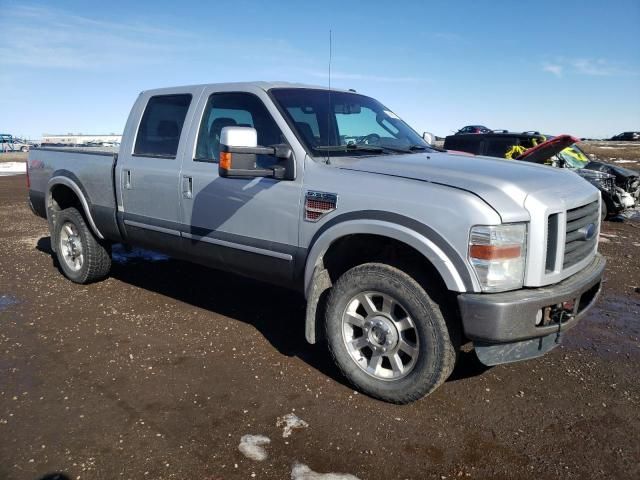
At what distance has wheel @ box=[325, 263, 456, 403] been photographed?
3016mm

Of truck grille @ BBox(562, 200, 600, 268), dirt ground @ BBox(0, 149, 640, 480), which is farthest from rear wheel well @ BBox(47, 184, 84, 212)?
truck grille @ BBox(562, 200, 600, 268)

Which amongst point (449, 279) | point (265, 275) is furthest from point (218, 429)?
point (449, 279)

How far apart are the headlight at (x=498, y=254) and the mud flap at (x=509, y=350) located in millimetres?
357

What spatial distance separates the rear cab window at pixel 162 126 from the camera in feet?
14.6

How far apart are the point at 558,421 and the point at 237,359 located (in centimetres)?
222

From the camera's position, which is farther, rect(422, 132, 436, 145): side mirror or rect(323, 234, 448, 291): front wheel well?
rect(422, 132, 436, 145): side mirror

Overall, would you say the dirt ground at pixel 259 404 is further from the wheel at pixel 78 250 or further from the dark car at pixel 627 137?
the dark car at pixel 627 137

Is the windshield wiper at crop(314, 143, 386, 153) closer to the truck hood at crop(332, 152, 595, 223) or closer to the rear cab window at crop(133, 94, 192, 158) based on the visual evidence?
the truck hood at crop(332, 152, 595, 223)

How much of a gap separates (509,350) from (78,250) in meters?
4.66

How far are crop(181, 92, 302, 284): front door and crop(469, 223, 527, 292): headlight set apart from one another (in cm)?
128

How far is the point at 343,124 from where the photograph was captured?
4.24 metres

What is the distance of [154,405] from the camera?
126 inches

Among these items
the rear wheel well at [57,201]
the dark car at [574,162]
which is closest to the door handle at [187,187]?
the rear wheel well at [57,201]

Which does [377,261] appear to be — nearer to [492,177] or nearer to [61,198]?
[492,177]
